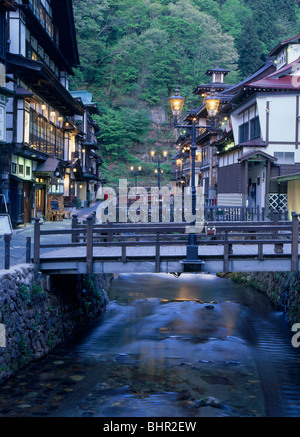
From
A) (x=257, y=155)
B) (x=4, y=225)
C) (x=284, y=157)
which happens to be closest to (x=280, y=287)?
(x=257, y=155)

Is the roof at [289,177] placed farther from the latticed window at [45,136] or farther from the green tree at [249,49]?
the green tree at [249,49]

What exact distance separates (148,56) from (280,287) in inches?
2897

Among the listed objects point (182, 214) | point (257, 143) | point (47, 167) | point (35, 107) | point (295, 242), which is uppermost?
point (35, 107)

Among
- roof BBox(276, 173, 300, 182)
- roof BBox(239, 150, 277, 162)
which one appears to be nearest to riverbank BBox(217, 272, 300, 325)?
roof BBox(276, 173, 300, 182)

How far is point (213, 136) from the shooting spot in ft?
159

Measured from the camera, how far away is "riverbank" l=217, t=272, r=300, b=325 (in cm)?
1758

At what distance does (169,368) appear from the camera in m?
13.1

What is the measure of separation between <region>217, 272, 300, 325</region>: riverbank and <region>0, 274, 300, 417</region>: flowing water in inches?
23.0

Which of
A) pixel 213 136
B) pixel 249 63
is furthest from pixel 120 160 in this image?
pixel 213 136

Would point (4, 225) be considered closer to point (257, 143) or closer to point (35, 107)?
point (35, 107)

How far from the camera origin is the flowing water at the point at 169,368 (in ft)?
34.3

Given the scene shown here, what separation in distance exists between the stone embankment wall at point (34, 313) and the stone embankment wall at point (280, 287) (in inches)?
327

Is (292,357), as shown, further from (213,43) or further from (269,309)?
(213,43)

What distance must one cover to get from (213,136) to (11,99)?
27.3 metres
